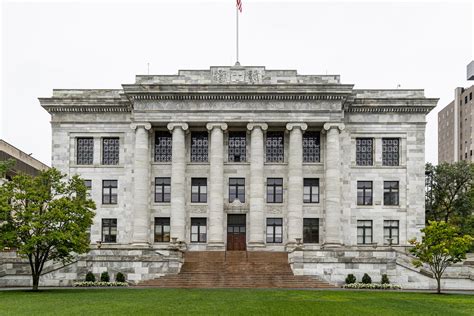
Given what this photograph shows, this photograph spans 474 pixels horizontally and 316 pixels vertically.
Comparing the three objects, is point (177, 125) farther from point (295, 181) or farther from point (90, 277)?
point (90, 277)

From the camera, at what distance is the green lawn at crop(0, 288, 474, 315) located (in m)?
28.0

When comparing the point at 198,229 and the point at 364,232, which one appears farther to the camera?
the point at 364,232

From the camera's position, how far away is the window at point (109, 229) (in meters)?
60.1

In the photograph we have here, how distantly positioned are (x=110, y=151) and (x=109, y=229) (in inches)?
276

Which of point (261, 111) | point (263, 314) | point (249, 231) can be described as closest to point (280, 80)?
point (261, 111)

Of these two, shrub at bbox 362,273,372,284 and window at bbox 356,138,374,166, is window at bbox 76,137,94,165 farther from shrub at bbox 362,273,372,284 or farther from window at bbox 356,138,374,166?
shrub at bbox 362,273,372,284

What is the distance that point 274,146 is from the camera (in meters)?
60.3

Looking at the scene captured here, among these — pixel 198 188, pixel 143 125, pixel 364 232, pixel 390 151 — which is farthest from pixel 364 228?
pixel 143 125

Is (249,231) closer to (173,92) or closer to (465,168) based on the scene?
(173,92)

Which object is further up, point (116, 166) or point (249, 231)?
point (116, 166)

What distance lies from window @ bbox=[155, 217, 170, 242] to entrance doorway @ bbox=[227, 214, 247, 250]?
17.5ft

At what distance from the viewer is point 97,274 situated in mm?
48656

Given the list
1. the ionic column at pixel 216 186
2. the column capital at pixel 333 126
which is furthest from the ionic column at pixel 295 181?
the ionic column at pixel 216 186

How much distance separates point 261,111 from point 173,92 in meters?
7.66
